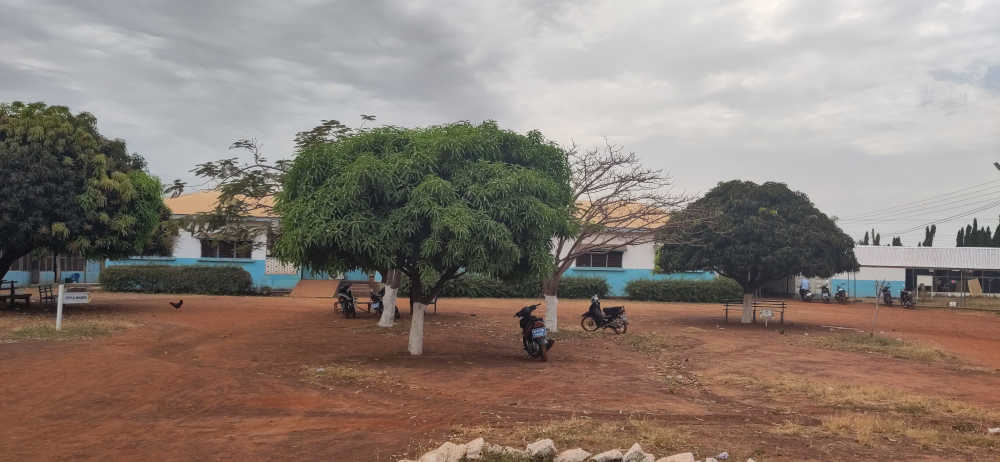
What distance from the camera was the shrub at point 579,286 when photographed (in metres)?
36.9

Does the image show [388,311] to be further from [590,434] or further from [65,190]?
[590,434]

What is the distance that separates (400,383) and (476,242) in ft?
8.22

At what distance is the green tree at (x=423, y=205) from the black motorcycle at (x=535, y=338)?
36.8 inches

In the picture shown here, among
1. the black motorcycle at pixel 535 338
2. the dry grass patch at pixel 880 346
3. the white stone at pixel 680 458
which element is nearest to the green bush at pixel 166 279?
the black motorcycle at pixel 535 338

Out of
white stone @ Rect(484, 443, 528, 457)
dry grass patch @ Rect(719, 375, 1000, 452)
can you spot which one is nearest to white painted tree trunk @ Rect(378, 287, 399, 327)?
dry grass patch @ Rect(719, 375, 1000, 452)

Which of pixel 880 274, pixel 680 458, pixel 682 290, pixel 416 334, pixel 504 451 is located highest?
pixel 880 274

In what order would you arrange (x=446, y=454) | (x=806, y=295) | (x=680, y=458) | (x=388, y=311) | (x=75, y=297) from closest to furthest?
(x=680, y=458)
(x=446, y=454)
(x=75, y=297)
(x=388, y=311)
(x=806, y=295)

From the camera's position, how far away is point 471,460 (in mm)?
6176

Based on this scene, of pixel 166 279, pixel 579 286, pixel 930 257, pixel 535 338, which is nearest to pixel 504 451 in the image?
pixel 535 338

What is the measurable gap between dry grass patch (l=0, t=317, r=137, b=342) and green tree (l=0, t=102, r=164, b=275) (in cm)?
258

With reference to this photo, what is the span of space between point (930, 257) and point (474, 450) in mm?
51042

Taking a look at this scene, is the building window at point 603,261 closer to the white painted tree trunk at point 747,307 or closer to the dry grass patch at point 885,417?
the white painted tree trunk at point 747,307

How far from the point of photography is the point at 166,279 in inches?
1294

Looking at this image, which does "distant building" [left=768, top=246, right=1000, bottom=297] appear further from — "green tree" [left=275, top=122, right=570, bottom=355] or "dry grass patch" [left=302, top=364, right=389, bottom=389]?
"dry grass patch" [left=302, top=364, right=389, bottom=389]
